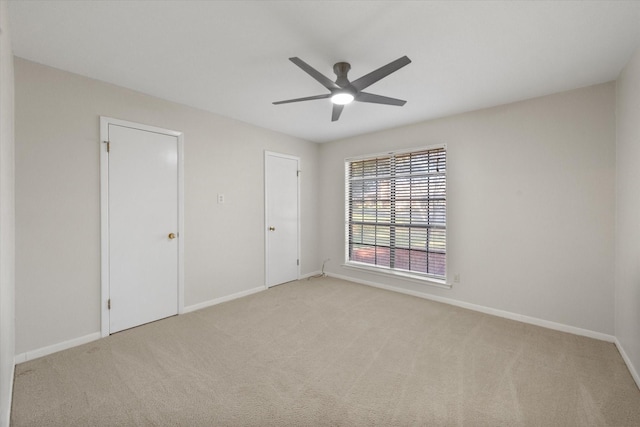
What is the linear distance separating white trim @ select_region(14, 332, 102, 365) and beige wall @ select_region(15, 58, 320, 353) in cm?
3

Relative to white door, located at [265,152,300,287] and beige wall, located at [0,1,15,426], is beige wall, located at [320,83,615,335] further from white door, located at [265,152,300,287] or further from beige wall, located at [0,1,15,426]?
beige wall, located at [0,1,15,426]

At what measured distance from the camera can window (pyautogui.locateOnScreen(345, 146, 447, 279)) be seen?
12.2 feet

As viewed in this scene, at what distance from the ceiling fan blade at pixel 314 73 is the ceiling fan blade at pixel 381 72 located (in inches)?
6.9

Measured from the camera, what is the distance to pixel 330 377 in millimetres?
2029

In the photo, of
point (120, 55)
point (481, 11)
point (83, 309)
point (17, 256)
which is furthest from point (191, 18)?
point (83, 309)

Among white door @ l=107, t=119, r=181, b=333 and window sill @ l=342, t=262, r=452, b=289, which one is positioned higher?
white door @ l=107, t=119, r=181, b=333

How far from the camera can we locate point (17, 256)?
218 cm

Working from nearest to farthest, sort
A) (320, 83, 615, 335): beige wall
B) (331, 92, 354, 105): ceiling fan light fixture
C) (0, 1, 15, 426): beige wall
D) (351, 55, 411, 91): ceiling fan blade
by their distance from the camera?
(0, 1, 15, 426): beige wall, (351, 55, 411, 91): ceiling fan blade, (331, 92, 354, 105): ceiling fan light fixture, (320, 83, 615, 335): beige wall

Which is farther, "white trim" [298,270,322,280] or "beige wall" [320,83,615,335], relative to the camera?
"white trim" [298,270,322,280]

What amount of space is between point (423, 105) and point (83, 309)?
4210 millimetres

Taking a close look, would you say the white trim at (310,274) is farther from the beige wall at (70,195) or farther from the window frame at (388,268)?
the beige wall at (70,195)

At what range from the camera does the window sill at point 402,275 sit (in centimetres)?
363

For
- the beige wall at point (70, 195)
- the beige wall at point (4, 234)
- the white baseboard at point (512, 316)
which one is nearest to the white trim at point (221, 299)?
the beige wall at point (70, 195)

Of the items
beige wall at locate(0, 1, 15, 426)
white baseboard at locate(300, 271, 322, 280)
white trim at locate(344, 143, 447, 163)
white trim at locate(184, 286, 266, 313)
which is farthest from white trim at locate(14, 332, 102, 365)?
white trim at locate(344, 143, 447, 163)
